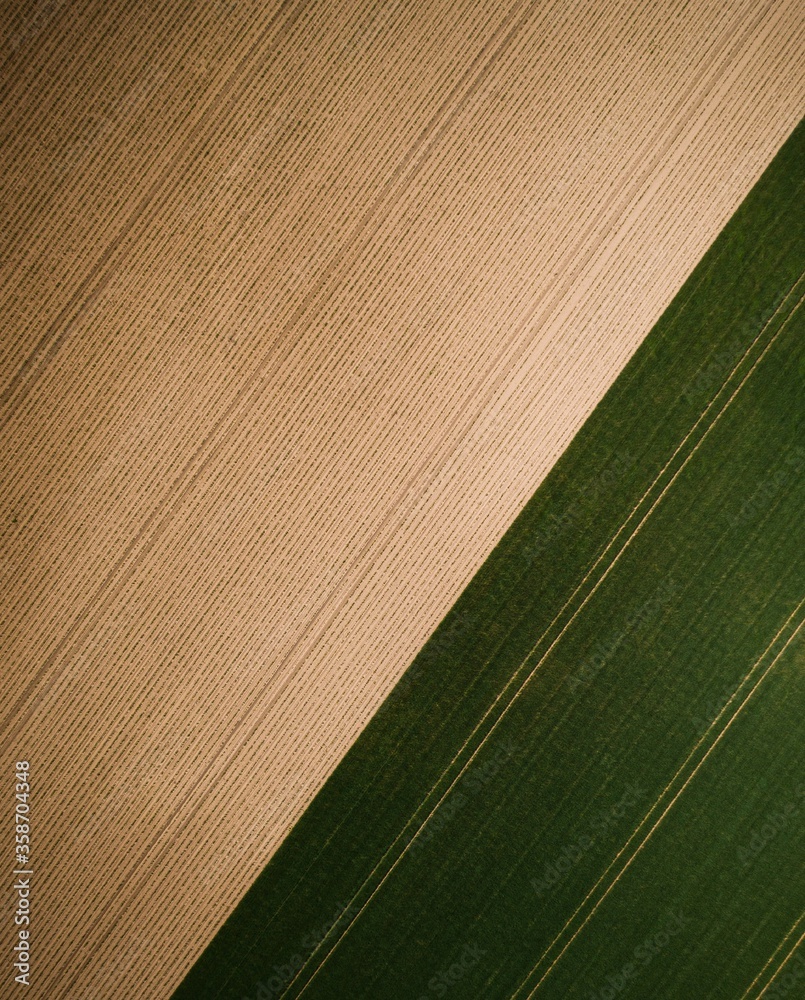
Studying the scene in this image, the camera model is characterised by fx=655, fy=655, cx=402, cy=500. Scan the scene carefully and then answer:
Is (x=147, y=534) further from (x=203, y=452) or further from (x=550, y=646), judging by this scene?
(x=550, y=646)

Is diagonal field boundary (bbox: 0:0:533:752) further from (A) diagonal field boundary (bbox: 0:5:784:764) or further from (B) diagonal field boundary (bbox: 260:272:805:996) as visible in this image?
(B) diagonal field boundary (bbox: 260:272:805:996)

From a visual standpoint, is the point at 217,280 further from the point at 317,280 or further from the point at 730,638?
the point at 730,638

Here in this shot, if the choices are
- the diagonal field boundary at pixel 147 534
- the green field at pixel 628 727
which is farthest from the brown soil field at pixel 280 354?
the green field at pixel 628 727

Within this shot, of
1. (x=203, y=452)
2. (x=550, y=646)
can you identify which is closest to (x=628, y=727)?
(x=550, y=646)

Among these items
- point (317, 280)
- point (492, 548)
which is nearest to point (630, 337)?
point (492, 548)

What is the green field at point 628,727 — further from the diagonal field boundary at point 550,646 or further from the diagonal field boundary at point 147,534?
the diagonal field boundary at point 147,534

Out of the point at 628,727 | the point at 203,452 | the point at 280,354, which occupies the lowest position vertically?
the point at 203,452

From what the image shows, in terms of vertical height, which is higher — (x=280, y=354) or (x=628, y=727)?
(x=280, y=354)

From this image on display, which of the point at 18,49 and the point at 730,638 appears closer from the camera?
the point at 18,49
